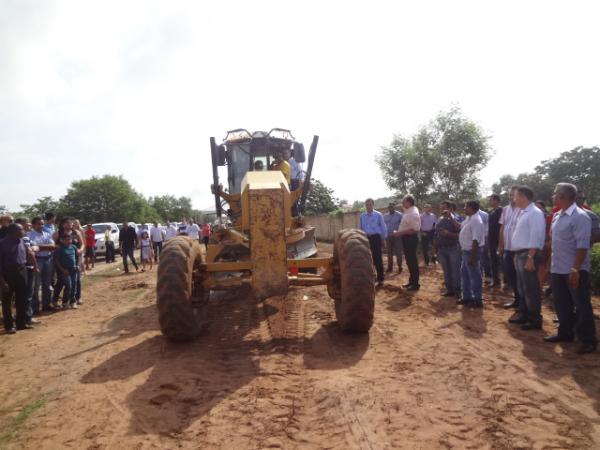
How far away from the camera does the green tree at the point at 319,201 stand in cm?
3325

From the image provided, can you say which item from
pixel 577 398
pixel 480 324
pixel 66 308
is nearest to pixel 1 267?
pixel 66 308

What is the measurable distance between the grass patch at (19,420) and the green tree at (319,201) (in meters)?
29.2

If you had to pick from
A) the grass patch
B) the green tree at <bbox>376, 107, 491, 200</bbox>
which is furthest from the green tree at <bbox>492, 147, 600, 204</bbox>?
the grass patch

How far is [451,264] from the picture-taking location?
7.55 m

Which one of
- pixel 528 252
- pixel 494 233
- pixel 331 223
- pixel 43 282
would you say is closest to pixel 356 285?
pixel 528 252

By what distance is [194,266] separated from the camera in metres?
5.41

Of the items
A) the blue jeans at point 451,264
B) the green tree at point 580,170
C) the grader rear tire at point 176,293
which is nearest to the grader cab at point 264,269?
the grader rear tire at point 176,293

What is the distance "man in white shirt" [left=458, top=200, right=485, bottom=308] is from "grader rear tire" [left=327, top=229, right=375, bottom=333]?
2429 mm

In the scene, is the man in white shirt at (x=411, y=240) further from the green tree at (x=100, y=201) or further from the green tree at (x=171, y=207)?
the green tree at (x=171, y=207)

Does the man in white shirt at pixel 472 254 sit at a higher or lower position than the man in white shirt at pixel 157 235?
lower

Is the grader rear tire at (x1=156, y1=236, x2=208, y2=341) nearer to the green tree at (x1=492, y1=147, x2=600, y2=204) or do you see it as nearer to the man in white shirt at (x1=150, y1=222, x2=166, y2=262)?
the man in white shirt at (x1=150, y1=222, x2=166, y2=262)

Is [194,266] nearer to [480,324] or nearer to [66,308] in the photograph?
[480,324]

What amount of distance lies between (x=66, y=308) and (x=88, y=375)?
4648mm

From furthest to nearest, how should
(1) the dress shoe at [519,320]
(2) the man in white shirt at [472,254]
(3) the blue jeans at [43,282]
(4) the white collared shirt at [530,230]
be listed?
(3) the blue jeans at [43,282], (2) the man in white shirt at [472,254], (1) the dress shoe at [519,320], (4) the white collared shirt at [530,230]
